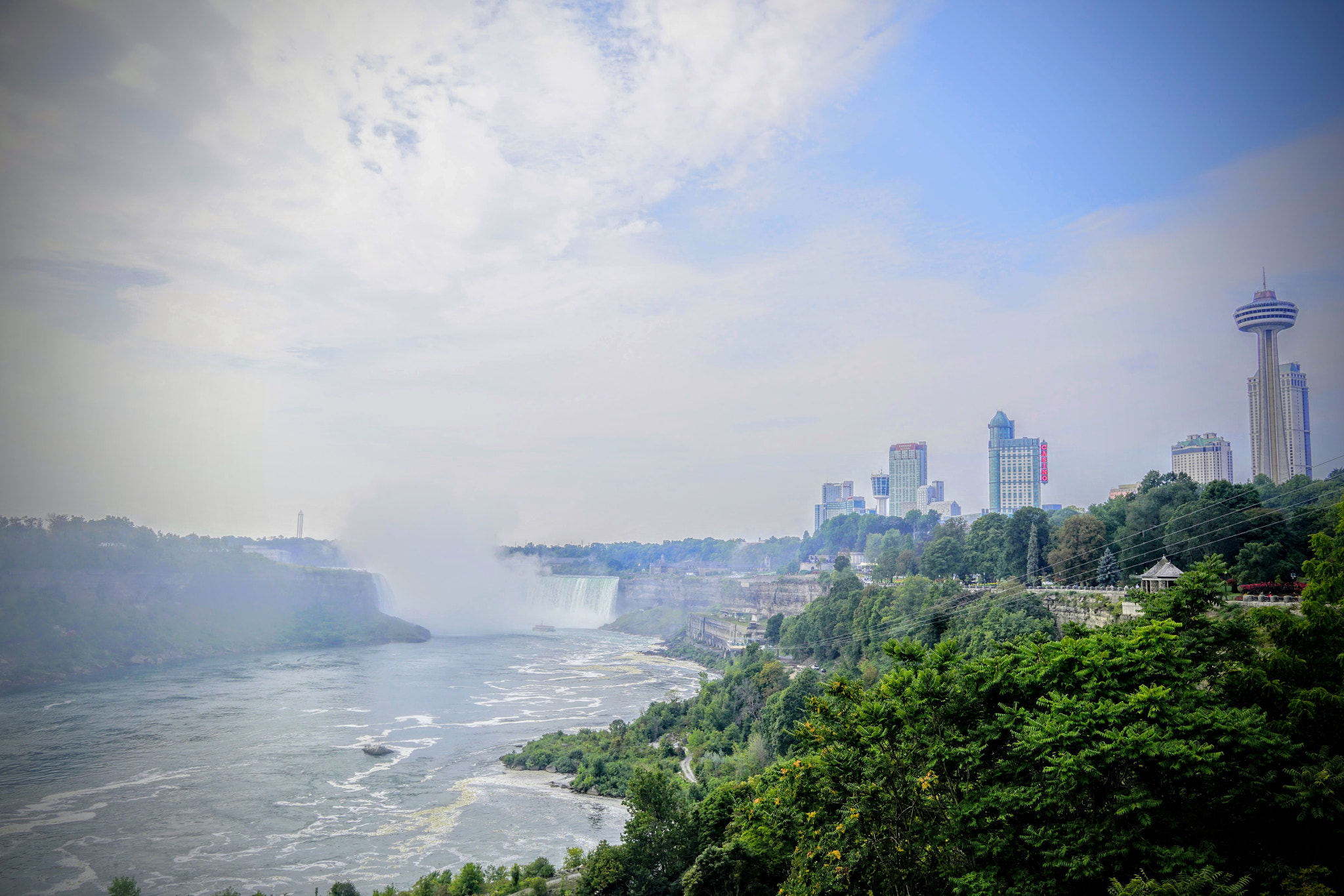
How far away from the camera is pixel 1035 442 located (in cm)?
7750

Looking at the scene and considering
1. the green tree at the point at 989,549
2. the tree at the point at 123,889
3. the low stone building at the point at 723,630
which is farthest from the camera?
the low stone building at the point at 723,630

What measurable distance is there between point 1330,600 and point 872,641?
60.7ft

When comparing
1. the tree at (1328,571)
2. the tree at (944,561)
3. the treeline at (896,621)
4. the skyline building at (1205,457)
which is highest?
the skyline building at (1205,457)

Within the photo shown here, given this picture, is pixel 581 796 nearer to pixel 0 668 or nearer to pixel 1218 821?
pixel 1218 821

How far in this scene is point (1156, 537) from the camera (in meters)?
21.7

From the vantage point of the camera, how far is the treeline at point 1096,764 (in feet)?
19.7

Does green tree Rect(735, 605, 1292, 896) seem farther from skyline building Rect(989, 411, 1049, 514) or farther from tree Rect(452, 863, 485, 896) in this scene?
skyline building Rect(989, 411, 1049, 514)

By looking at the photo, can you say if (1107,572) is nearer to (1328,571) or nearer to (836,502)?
(1328,571)

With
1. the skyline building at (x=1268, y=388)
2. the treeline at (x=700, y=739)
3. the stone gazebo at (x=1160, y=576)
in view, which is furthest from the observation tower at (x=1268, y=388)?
the treeline at (x=700, y=739)

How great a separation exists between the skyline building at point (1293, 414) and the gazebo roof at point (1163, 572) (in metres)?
24.6

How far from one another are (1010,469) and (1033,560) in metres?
59.8

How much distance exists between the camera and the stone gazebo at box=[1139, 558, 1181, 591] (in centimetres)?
1639

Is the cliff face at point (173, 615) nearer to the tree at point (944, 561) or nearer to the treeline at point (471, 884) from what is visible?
the treeline at point (471, 884)

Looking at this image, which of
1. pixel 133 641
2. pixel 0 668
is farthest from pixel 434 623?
pixel 0 668
